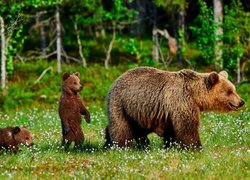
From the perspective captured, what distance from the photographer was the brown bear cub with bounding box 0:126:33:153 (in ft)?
35.4

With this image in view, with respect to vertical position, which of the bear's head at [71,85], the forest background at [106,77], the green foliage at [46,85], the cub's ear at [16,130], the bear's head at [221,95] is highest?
the bear's head at [71,85]

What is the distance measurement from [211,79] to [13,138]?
360 centimetres

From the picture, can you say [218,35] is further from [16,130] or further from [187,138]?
[16,130]

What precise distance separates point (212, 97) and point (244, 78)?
15190 mm

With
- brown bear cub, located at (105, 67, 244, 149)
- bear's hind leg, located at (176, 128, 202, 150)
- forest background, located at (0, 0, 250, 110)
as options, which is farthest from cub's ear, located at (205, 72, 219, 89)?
forest background, located at (0, 0, 250, 110)

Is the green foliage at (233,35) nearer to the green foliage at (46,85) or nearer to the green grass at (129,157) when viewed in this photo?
the green foliage at (46,85)

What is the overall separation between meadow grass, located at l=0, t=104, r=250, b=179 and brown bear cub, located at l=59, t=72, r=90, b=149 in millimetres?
246

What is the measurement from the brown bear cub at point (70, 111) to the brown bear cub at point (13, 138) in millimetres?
687

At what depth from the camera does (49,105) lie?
22484 millimetres

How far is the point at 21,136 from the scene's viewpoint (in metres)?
11.1

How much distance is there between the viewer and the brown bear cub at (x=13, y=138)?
35.4 ft

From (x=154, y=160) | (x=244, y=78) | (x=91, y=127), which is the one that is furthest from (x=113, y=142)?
(x=244, y=78)

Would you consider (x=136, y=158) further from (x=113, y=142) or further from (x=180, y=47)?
(x=180, y=47)

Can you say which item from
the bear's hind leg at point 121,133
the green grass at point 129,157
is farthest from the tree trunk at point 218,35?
the bear's hind leg at point 121,133
